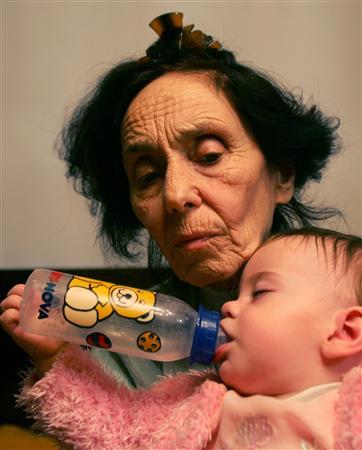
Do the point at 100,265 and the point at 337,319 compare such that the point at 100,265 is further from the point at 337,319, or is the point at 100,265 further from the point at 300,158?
the point at 337,319

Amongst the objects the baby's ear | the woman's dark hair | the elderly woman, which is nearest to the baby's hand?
the elderly woman

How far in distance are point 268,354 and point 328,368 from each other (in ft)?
0.33

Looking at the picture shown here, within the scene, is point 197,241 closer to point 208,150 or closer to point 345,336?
point 208,150

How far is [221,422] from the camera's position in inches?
30.4

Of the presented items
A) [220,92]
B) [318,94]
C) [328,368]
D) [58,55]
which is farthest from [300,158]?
[58,55]

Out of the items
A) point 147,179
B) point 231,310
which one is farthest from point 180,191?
point 231,310

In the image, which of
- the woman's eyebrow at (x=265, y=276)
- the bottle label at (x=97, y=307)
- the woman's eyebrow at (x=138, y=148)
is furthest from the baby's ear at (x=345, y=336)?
the woman's eyebrow at (x=138, y=148)

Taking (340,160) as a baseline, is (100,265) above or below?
below

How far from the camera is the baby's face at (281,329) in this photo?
2.48 ft

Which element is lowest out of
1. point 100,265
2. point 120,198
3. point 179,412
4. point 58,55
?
point 100,265

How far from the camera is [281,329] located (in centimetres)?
76

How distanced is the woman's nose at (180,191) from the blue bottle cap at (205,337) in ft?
0.84

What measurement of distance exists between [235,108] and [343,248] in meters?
0.44

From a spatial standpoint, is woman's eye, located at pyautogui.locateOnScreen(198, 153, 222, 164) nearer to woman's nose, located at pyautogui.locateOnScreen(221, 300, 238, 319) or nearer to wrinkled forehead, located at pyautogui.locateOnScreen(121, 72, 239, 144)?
wrinkled forehead, located at pyautogui.locateOnScreen(121, 72, 239, 144)
